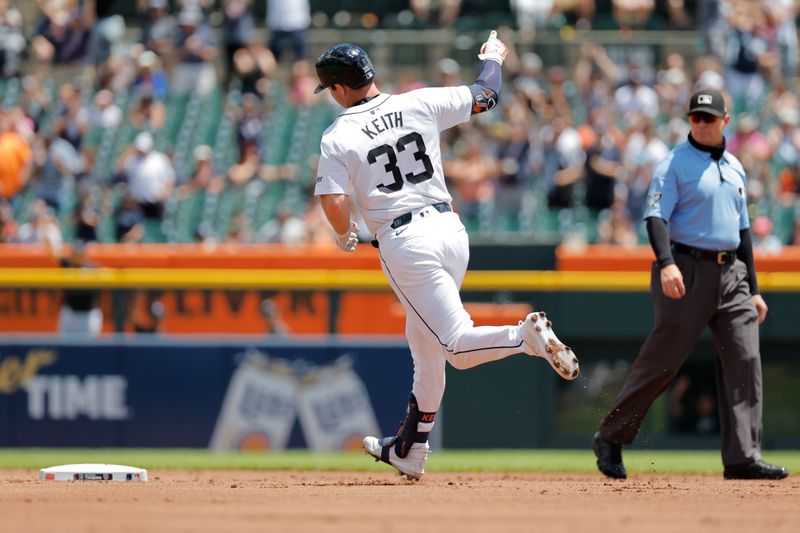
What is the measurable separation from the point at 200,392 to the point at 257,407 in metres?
0.50

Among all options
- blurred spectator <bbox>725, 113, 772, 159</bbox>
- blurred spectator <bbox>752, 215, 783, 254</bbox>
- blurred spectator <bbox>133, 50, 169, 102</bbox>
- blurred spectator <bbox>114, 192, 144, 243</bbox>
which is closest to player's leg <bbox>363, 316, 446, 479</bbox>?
blurred spectator <bbox>752, 215, 783, 254</bbox>

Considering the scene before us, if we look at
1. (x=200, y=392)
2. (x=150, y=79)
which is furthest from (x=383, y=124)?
(x=150, y=79)

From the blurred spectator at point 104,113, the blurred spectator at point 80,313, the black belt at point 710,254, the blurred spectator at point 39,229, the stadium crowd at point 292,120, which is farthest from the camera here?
the blurred spectator at point 104,113

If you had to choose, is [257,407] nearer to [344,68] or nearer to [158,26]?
Answer: [344,68]

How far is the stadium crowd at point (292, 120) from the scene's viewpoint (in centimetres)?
1473

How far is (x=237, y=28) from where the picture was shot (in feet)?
57.3

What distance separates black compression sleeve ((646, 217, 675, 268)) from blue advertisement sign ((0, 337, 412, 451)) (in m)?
4.08

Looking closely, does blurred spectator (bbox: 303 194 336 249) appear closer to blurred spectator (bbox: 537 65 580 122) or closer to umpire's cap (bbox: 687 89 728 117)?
blurred spectator (bbox: 537 65 580 122)

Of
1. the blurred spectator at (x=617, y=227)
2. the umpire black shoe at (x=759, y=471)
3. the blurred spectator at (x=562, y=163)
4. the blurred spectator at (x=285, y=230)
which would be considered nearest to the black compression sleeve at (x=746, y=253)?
the umpire black shoe at (x=759, y=471)

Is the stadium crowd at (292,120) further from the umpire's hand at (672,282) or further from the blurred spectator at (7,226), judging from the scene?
the umpire's hand at (672,282)

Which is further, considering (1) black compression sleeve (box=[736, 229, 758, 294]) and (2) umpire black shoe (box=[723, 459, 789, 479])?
(1) black compression sleeve (box=[736, 229, 758, 294])

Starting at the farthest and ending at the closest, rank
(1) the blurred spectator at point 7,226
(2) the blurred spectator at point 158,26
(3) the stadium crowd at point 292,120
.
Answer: (2) the blurred spectator at point 158,26, (3) the stadium crowd at point 292,120, (1) the blurred spectator at point 7,226

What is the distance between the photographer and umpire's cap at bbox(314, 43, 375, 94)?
7.54 m

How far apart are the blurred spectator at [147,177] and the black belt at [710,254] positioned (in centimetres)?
776
